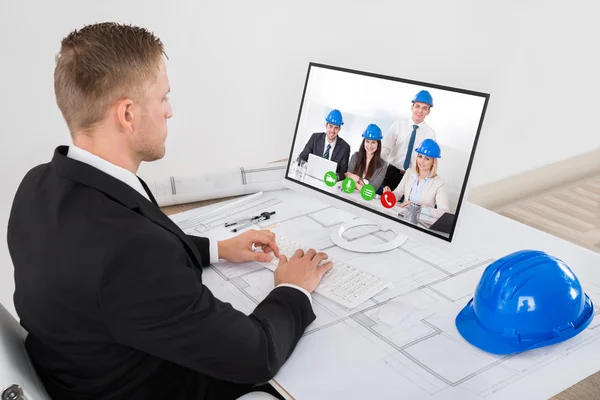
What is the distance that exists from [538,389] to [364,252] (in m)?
0.56

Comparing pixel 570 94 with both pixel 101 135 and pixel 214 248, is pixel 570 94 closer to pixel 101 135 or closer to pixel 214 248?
pixel 214 248

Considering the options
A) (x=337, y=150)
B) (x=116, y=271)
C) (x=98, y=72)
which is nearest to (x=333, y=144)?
(x=337, y=150)

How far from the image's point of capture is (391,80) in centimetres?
137

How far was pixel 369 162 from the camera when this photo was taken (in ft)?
4.66

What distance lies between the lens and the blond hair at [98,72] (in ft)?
3.22

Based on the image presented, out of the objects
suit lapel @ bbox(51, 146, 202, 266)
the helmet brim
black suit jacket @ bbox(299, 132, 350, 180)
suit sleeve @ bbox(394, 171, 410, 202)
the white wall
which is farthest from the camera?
the white wall

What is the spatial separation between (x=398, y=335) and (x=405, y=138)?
1.59ft

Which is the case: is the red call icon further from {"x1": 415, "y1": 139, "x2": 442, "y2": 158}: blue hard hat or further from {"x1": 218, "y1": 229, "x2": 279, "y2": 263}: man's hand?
{"x1": 218, "y1": 229, "x2": 279, "y2": 263}: man's hand

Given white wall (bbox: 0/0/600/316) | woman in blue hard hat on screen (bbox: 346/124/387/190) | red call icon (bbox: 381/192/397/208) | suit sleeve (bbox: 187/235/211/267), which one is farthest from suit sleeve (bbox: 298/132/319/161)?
white wall (bbox: 0/0/600/316)

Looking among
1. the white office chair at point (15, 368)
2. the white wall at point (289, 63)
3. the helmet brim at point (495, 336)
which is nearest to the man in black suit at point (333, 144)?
the helmet brim at point (495, 336)

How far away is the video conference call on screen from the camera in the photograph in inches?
49.9

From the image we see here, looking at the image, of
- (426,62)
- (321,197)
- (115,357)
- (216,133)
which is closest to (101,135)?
(115,357)

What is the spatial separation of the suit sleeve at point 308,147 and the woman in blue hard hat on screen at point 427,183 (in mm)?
305

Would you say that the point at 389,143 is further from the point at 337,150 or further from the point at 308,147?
the point at 308,147
